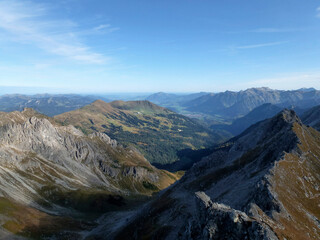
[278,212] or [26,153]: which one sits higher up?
[278,212]

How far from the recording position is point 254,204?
4409 cm

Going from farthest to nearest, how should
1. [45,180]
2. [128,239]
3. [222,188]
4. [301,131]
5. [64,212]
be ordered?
[45,180]
[64,212]
[301,131]
[222,188]
[128,239]

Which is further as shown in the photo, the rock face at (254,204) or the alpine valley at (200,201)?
the alpine valley at (200,201)

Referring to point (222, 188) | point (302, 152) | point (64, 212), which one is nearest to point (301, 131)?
point (302, 152)

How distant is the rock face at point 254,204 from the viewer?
38344mm

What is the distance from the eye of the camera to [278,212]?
4928cm

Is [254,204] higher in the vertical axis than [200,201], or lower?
higher

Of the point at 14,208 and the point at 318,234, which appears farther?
the point at 14,208

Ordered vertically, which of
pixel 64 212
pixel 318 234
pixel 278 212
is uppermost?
pixel 278 212

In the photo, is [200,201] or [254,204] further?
[200,201]

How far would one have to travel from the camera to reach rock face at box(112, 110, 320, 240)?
38.3 meters

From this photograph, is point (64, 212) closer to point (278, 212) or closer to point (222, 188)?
point (222, 188)

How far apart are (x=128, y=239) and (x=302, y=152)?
256 feet

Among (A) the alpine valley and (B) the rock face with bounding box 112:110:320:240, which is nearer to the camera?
(B) the rock face with bounding box 112:110:320:240
